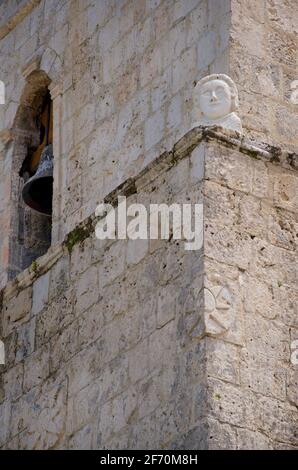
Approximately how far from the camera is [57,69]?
1400 centimetres

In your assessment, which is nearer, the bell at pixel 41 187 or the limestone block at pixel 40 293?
the limestone block at pixel 40 293

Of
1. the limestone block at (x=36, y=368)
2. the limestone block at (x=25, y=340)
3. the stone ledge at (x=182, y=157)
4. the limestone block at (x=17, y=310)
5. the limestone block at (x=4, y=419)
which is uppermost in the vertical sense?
the stone ledge at (x=182, y=157)

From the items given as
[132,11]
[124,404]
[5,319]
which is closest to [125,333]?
[124,404]

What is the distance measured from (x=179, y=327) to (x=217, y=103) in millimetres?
1452

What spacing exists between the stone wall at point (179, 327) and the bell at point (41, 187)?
38.0 inches

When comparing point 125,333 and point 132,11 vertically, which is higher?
point 132,11

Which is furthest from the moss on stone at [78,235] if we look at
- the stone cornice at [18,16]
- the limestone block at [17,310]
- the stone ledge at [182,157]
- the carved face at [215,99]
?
the stone cornice at [18,16]

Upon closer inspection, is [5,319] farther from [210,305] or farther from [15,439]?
[210,305]

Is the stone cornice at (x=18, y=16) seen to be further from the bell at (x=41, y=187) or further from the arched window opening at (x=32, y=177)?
the bell at (x=41, y=187)

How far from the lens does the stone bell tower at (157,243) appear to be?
1130 cm

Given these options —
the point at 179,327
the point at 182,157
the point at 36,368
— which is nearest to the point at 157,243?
the point at 182,157

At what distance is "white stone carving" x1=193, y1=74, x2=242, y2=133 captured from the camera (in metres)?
12.0

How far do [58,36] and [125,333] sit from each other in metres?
2.99

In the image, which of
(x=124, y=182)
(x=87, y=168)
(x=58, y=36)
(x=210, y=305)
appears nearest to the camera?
(x=210, y=305)
